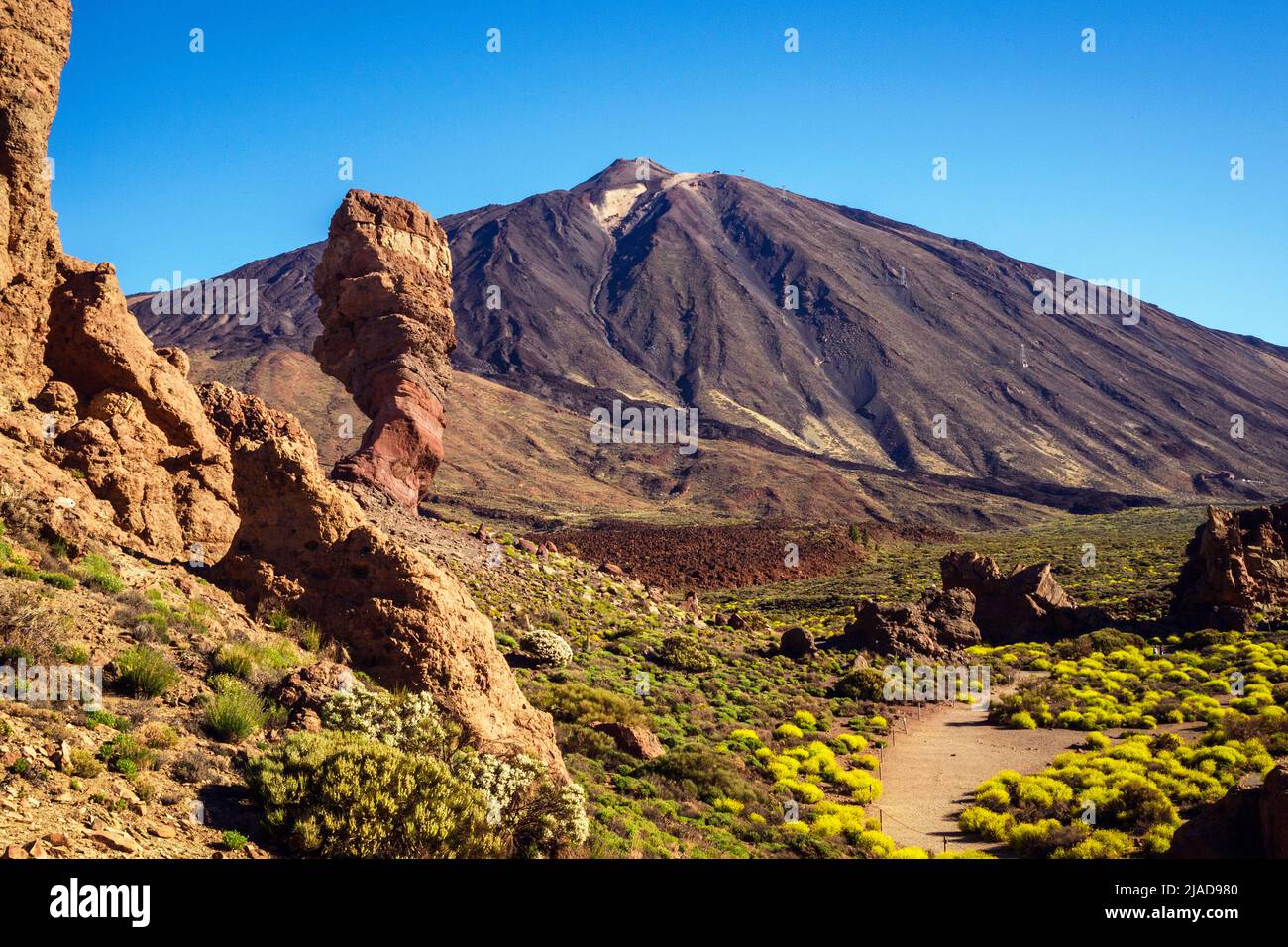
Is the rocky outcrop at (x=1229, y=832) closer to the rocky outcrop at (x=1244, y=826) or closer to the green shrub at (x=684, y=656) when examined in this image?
the rocky outcrop at (x=1244, y=826)

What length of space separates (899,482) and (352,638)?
101 metres

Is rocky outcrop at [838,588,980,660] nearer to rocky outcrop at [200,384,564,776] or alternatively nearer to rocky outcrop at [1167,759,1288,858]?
rocky outcrop at [1167,759,1288,858]

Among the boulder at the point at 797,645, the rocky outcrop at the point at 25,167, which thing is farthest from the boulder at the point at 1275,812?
the boulder at the point at 797,645

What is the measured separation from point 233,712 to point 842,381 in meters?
161

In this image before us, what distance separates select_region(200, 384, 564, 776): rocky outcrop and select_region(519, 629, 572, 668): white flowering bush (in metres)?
8.18

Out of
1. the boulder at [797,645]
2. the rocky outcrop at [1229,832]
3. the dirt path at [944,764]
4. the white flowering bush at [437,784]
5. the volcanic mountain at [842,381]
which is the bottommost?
the dirt path at [944,764]

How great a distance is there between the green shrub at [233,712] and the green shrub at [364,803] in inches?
21.7

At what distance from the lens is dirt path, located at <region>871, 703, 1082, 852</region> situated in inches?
600

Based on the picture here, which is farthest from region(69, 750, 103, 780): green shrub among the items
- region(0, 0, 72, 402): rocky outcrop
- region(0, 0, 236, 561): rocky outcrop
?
region(0, 0, 72, 402): rocky outcrop

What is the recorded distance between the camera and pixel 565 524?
2827 inches

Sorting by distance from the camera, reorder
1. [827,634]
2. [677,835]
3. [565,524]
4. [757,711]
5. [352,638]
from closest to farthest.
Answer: [352,638] < [677,835] < [757,711] < [827,634] < [565,524]

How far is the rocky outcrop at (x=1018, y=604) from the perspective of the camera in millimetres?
33969
